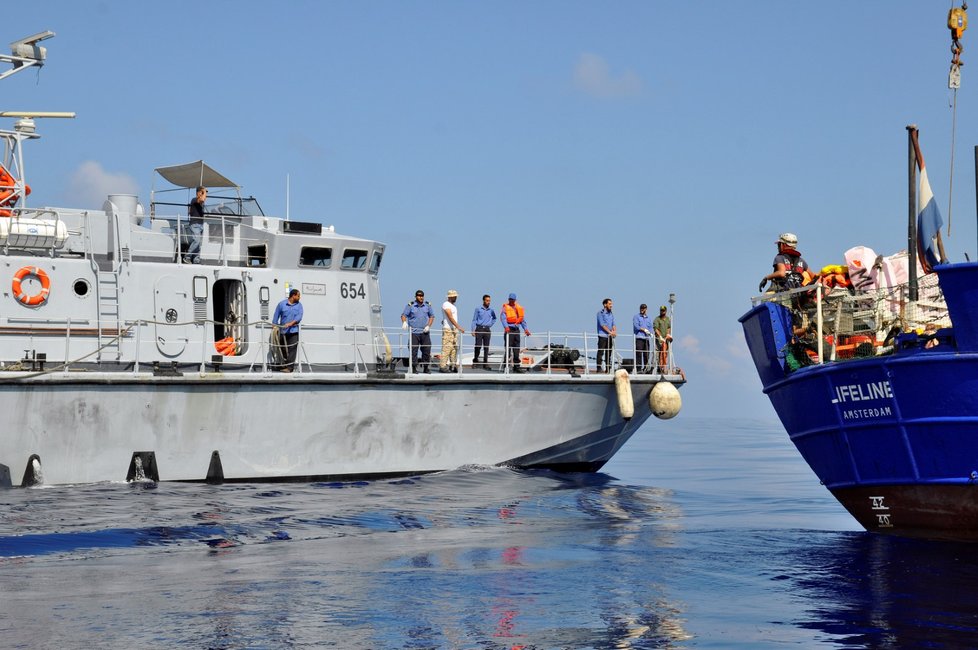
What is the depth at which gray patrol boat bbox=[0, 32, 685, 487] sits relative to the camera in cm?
1612

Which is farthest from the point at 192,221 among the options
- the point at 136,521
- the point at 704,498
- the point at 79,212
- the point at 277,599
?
the point at 277,599

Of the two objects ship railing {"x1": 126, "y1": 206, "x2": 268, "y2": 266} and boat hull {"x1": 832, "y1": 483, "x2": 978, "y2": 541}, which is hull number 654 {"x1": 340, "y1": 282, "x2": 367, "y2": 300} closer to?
ship railing {"x1": 126, "y1": 206, "x2": 268, "y2": 266}

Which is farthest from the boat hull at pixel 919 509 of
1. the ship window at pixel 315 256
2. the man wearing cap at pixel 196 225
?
the man wearing cap at pixel 196 225

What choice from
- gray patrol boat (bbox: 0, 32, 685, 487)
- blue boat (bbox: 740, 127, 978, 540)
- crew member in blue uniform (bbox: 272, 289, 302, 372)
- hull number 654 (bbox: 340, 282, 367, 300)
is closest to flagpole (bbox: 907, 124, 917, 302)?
blue boat (bbox: 740, 127, 978, 540)

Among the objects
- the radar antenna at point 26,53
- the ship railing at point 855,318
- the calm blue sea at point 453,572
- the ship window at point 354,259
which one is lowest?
the calm blue sea at point 453,572

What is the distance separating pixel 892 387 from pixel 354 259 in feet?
34.1

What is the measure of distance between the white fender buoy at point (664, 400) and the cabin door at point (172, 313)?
7.69 metres

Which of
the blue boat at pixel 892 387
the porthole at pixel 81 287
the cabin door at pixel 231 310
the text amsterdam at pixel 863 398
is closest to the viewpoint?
the blue boat at pixel 892 387

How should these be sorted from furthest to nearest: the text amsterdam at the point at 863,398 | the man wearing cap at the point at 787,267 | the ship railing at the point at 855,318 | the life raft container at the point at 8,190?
the life raft container at the point at 8,190 → the man wearing cap at the point at 787,267 → the ship railing at the point at 855,318 → the text amsterdam at the point at 863,398

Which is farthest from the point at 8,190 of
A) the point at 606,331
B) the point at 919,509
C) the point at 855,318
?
the point at 919,509

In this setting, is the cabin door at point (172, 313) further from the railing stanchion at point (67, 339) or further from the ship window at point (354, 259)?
the ship window at point (354, 259)

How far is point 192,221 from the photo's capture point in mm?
18750

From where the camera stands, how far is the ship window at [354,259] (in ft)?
63.3

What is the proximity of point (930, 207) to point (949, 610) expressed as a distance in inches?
183
